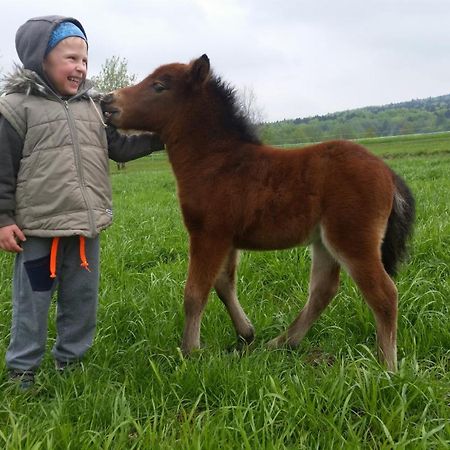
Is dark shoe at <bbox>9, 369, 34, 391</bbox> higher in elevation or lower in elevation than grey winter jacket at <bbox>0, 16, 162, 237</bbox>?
lower

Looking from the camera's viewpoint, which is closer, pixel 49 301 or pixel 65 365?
pixel 49 301

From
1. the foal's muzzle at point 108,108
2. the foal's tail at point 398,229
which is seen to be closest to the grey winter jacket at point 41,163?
the foal's muzzle at point 108,108

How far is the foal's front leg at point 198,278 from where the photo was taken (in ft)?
10.6

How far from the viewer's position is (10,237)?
2.78 meters

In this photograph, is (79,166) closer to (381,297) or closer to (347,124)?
(381,297)

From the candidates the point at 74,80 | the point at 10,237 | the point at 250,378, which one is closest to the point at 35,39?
the point at 74,80

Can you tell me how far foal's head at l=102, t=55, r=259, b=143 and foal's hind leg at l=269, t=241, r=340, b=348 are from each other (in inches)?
39.6

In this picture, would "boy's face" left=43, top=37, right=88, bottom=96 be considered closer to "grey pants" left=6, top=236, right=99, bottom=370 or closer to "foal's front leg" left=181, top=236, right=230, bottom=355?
"grey pants" left=6, top=236, right=99, bottom=370

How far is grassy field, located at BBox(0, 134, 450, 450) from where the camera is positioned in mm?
2271

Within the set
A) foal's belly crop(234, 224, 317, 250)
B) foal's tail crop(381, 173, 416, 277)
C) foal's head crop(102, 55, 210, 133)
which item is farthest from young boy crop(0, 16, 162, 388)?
foal's tail crop(381, 173, 416, 277)

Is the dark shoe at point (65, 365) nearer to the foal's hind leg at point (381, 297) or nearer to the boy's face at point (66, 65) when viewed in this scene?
the boy's face at point (66, 65)

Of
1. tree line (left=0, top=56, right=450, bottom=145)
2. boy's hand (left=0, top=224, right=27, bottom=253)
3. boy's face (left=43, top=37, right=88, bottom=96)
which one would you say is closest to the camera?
boy's hand (left=0, top=224, right=27, bottom=253)

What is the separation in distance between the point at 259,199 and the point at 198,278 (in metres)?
0.65

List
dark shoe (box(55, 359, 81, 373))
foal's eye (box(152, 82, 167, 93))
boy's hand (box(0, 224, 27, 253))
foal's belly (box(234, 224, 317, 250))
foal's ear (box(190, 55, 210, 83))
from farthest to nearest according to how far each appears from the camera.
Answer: foal's eye (box(152, 82, 167, 93)), foal's ear (box(190, 55, 210, 83)), foal's belly (box(234, 224, 317, 250)), dark shoe (box(55, 359, 81, 373)), boy's hand (box(0, 224, 27, 253))
